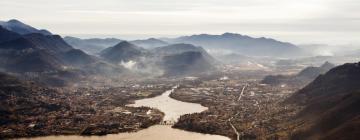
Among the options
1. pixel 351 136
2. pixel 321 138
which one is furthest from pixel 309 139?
pixel 351 136

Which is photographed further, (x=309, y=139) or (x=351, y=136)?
(x=309, y=139)

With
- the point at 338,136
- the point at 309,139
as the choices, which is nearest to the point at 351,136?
the point at 338,136

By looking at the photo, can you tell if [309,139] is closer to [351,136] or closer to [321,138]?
[321,138]

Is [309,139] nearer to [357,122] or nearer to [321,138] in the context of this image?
[321,138]

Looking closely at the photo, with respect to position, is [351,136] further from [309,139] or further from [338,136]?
[309,139]

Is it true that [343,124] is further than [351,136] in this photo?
Yes
